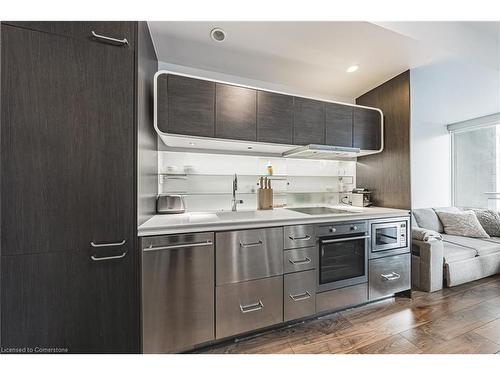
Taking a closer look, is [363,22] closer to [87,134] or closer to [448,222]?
[87,134]

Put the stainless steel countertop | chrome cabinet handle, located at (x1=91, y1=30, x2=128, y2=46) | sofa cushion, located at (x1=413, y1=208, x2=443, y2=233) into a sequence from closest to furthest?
chrome cabinet handle, located at (x1=91, y1=30, x2=128, y2=46) → the stainless steel countertop → sofa cushion, located at (x1=413, y1=208, x2=443, y2=233)

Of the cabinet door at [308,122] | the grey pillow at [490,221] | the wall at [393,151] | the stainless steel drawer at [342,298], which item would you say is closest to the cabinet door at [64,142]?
the cabinet door at [308,122]

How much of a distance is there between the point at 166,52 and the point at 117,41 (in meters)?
0.75

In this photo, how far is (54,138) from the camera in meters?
1.09

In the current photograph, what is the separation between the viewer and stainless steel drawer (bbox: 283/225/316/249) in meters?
1.55

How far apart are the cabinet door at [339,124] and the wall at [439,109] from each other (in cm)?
67

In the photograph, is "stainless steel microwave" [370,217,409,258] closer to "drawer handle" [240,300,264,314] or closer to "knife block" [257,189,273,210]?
"knife block" [257,189,273,210]

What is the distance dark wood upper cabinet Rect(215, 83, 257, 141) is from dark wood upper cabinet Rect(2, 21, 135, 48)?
27.1 inches

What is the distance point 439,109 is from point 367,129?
Answer: 1.82 metres

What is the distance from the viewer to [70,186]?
1116mm

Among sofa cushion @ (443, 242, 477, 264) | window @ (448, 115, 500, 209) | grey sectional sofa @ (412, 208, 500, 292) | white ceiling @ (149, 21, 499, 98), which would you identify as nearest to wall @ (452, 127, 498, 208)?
window @ (448, 115, 500, 209)

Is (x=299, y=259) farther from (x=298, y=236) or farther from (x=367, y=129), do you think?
(x=367, y=129)

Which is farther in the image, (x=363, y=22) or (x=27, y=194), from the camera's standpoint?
(x=363, y=22)
